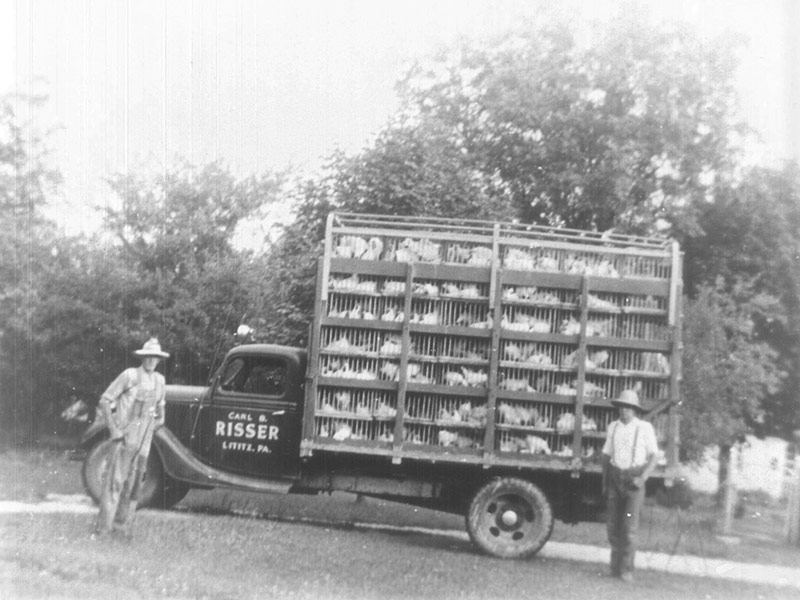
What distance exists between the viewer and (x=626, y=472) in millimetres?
8047

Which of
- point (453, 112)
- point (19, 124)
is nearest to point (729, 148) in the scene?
point (453, 112)

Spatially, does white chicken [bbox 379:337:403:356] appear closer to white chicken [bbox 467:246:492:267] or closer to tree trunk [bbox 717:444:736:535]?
white chicken [bbox 467:246:492:267]

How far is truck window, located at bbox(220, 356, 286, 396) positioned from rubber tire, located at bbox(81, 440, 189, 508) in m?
1.04

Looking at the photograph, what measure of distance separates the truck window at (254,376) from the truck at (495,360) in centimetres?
105

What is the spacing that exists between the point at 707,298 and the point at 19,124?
31.5 feet

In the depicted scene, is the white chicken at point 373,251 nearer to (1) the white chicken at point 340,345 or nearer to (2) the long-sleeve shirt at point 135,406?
(1) the white chicken at point 340,345

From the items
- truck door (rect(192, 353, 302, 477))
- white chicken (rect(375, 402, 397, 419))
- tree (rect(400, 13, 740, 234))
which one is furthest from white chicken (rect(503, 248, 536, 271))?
tree (rect(400, 13, 740, 234))

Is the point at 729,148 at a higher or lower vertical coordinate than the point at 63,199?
higher

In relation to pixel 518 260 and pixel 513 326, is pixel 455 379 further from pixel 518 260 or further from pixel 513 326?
pixel 518 260

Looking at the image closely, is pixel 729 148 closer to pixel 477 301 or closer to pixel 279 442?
pixel 477 301

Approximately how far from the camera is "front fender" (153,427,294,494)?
9.32m

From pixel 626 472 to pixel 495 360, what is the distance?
1.48 meters

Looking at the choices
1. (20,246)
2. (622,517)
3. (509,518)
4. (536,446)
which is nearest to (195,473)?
(509,518)

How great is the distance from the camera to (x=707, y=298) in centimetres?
1379
